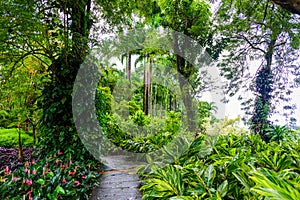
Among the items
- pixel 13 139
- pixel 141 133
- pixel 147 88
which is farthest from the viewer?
pixel 147 88

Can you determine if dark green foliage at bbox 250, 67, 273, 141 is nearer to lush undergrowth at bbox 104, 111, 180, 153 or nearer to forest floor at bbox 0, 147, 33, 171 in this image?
lush undergrowth at bbox 104, 111, 180, 153

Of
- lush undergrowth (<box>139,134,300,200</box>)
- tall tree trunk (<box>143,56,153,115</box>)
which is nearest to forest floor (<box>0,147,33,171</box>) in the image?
lush undergrowth (<box>139,134,300,200</box>)

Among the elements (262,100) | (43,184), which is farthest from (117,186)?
(262,100)

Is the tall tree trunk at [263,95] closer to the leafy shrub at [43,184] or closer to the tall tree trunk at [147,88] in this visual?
the tall tree trunk at [147,88]

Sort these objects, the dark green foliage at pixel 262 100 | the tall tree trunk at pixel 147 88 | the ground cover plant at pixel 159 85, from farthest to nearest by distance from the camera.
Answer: the tall tree trunk at pixel 147 88 → the dark green foliage at pixel 262 100 → the ground cover plant at pixel 159 85

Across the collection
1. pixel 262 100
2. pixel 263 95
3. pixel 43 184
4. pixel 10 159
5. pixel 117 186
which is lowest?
pixel 117 186

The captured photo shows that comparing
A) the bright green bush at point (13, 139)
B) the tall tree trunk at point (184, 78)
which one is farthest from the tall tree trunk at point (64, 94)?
the tall tree trunk at point (184, 78)

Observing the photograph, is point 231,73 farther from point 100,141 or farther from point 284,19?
point 100,141

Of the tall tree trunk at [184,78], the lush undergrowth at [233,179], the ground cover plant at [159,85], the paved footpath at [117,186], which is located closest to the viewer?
the lush undergrowth at [233,179]

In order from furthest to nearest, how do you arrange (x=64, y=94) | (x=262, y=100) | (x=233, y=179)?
(x=262, y=100) < (x=64, y=94) < (x=233, y=179)

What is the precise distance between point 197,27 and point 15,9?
4238 mm

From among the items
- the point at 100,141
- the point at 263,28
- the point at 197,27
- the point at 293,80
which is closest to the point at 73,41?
the point at 100,141

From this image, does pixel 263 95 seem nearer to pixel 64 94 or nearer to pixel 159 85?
pixel 64 94

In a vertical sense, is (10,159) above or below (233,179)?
below
